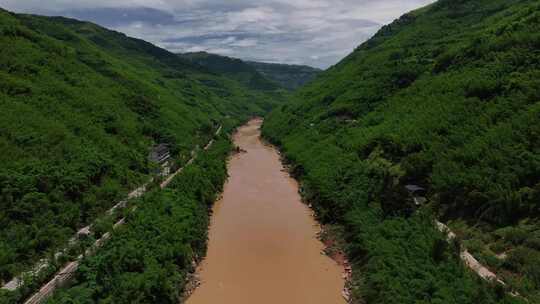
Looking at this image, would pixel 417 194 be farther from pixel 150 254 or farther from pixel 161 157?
pixel 161 157

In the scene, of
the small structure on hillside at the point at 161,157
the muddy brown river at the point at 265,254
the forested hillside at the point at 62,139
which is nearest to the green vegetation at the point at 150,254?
the muddy brown river at the point at 265,254

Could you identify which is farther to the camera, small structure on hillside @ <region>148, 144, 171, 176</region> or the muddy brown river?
small structure on hillside @ <region>148, 144, 171, 176</region>

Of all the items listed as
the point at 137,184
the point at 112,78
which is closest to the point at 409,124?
the point at 137,184

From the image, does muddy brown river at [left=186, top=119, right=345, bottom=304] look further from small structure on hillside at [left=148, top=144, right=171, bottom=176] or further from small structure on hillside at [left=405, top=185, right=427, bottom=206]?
small structure on hillside at [left=405, top=185, right=427, bottom=206]

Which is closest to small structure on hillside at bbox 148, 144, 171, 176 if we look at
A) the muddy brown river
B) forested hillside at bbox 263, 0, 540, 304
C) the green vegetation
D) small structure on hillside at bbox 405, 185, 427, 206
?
the green vegetation

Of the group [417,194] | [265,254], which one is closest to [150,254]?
[265,254]
